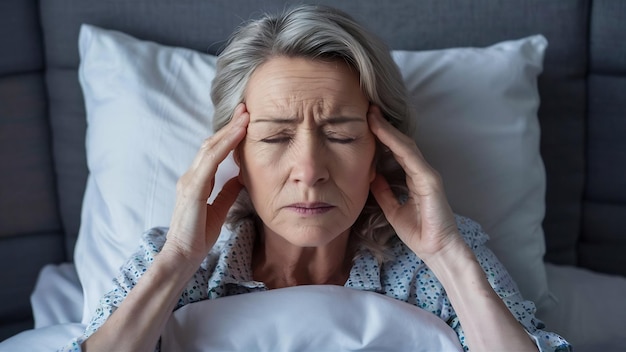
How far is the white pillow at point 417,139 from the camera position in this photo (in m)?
1.79

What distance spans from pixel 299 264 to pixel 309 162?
1.02ft

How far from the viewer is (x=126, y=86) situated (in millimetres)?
1838

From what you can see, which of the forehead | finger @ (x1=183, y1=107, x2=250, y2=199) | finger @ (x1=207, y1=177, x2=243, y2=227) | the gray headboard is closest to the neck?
finger @ (x1=207, y1=177, x2=243, y2=227)

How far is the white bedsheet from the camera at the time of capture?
1.67 meters

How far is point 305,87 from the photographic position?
142 cm

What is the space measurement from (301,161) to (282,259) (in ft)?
1.00

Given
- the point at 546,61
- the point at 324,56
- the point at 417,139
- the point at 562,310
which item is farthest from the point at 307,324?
the point at 546,61

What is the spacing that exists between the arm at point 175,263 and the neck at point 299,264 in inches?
5.9

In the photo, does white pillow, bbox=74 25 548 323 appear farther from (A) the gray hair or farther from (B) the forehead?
(B) the forehead

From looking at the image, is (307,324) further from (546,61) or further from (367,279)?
(546,61)

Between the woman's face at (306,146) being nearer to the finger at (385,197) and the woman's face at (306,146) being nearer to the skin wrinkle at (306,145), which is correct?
the skin wrinkle at (306,145)

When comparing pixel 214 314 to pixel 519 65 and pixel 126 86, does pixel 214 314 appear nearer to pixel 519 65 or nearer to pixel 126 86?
pixel 126 86

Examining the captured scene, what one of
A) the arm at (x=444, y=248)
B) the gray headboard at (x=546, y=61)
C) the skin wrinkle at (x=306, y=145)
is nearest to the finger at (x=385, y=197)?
the arm at (x=444, y=248)

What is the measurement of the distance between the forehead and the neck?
318mm
